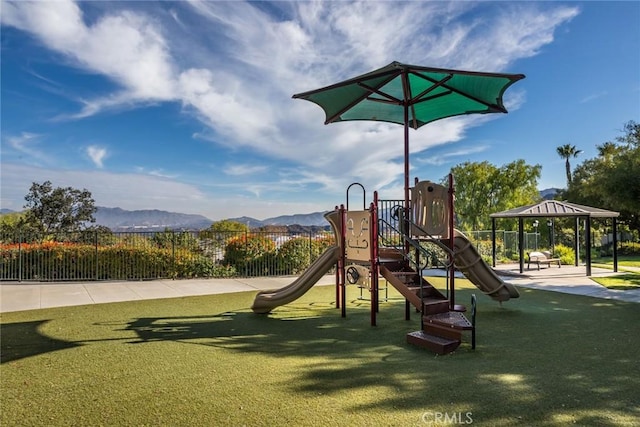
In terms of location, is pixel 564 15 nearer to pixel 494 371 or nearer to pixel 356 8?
pixel 356 8

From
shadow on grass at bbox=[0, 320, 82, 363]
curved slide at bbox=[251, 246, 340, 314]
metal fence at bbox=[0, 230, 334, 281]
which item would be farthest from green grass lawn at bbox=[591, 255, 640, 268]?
shadow on grass at bbox=[0, 320, 82, 363]

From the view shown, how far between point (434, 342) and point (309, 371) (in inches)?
64.9

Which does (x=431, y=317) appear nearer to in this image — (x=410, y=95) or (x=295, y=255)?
(x=410, y=95)

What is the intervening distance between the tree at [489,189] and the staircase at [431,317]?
26343 mm

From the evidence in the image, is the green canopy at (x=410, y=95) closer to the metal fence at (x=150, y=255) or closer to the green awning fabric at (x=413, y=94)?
the green awning fabric at (x=413, y=94)

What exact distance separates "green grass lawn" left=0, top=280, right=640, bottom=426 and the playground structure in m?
0.53

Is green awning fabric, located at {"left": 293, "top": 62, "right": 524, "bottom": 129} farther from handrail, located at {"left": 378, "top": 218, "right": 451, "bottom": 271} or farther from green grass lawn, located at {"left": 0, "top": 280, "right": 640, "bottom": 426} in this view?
green grass lawn, located at {"left": 0, "top": 280, "right": 640, "bottom": 426}

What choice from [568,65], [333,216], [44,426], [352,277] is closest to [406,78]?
[333,216]

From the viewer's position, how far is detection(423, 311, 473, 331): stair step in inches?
180

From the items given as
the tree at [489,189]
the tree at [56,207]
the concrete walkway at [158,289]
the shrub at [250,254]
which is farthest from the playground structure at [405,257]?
the tree at [489,189]

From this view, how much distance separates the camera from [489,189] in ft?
106

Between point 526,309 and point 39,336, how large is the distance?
8257mm

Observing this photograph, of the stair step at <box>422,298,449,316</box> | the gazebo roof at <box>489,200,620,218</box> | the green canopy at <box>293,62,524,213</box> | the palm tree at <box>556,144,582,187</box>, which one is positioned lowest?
the stair step at <box>422,298,449,316</box>

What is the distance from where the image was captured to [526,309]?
23.1ft
